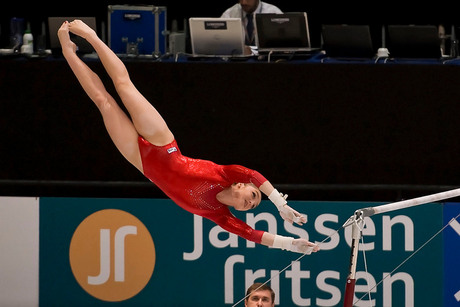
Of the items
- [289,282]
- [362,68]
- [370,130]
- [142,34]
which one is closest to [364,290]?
[289,282]

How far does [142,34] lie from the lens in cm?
898

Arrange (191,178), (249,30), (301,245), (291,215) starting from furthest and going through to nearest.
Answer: (249,30) → (191,178) → (301,245) → (291,215)

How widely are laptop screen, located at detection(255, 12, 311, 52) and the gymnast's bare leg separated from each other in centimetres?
285

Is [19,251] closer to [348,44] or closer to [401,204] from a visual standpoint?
[348,44]

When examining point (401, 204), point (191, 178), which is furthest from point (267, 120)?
point (401, 204)

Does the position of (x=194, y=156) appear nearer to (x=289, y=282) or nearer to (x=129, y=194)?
(x=129, y=194)

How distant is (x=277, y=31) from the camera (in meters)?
8.88

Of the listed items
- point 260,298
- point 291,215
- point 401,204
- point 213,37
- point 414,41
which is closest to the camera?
point 401,204

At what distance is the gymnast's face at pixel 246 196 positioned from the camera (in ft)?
19.5

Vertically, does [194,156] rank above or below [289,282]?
above

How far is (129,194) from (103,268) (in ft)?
2.47

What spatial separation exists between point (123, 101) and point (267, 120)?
7.27ft

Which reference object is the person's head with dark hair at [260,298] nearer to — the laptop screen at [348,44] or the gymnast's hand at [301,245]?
the gymnast's hand at [301,245]

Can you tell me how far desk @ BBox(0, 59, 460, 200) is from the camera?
8086mm
